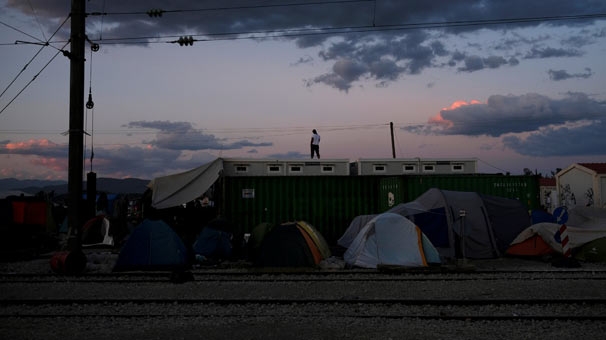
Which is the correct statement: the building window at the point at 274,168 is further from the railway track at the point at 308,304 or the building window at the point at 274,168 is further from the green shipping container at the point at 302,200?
the railway track at the point at 308,304

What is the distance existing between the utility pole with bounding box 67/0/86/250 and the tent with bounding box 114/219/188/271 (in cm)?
192

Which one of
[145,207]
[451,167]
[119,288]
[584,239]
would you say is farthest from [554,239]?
[145,207]

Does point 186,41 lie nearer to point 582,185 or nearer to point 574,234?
point 574,234

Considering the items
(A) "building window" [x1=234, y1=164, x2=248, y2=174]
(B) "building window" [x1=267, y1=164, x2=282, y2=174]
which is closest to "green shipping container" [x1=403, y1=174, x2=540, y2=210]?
(B) "building window" [x1=267, y1=164, x2=282, y2=174]

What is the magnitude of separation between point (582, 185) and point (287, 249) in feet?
138

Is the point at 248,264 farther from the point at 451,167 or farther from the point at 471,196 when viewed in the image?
the point at 451,167

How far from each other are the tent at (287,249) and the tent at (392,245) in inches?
54.3

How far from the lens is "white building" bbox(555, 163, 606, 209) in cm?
4512

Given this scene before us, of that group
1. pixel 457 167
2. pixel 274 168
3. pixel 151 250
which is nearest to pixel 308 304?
pixel 151 250

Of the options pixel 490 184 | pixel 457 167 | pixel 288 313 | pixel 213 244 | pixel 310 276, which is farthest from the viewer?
pixel 457 167

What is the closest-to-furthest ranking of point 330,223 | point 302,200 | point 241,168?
point 302,200, point 330,223, point 241,168

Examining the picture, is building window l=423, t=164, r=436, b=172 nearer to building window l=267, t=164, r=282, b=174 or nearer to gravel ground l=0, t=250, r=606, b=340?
building window l=267, t=164, r=282, b=174

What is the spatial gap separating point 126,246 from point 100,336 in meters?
7.11

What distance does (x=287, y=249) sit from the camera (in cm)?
1460
